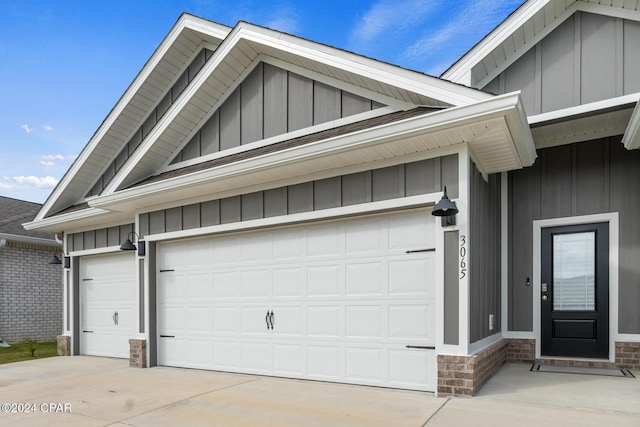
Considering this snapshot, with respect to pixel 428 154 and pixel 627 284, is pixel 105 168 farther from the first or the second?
pixel 627 284

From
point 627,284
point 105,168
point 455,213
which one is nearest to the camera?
point 455,213

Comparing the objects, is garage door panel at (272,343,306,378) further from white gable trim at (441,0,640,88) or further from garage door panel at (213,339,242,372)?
white gable trim at (441,0,640,88)

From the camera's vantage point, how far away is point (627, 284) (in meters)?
6.20

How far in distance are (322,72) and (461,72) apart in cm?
234

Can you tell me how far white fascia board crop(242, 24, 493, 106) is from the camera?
5.12 m

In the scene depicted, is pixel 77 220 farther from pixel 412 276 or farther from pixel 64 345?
pixel 412 276

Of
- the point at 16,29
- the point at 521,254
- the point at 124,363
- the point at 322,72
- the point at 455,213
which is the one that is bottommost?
the point at 124,363

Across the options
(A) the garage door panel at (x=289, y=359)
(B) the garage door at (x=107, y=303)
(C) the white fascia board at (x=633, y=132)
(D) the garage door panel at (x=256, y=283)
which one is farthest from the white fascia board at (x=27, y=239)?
(C) the white fascia board at (x=633, y=132)

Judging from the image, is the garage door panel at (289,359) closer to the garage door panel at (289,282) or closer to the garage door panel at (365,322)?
the garage door panel at (289,282)

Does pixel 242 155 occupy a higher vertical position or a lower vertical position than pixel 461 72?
lower

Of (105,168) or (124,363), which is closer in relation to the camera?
(124,363)

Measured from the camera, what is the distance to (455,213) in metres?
4.91

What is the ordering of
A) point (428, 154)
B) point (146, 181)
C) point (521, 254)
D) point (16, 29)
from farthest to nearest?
point (16, 29) → point (146, 181) → point (521, 254) → point (428, 154)

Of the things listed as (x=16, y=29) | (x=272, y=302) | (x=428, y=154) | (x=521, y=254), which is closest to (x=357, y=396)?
(x=272, y=302)
